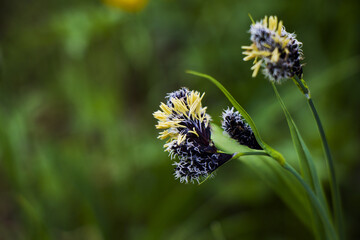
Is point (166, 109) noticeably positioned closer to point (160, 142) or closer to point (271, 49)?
point (271, 49)

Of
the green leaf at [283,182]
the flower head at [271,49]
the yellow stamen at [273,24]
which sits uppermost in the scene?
the yellow stamen at [273,24]

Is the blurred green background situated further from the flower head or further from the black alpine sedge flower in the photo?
the flower head

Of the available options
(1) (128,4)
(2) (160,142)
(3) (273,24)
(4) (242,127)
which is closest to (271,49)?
(3) (273,24)

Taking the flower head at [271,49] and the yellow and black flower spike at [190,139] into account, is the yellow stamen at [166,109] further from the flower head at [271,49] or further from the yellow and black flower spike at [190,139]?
the flower head at [271,49]

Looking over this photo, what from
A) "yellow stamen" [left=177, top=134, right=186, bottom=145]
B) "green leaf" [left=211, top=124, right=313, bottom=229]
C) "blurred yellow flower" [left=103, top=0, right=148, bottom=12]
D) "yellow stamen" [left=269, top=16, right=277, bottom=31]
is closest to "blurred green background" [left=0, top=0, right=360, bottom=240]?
"blurred yellow flower" [left=103, top=0, right=148, bottom=12]

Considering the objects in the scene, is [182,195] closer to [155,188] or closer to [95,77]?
[155,188]

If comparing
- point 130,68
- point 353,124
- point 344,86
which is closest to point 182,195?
point 353,124

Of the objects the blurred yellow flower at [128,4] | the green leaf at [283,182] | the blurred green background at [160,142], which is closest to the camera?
the green leaf at [283,182]

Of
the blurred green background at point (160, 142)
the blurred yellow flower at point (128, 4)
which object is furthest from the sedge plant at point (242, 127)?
the blurred yellow flower at point (128, 4)

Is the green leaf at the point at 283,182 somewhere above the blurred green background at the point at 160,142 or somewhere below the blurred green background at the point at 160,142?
below
